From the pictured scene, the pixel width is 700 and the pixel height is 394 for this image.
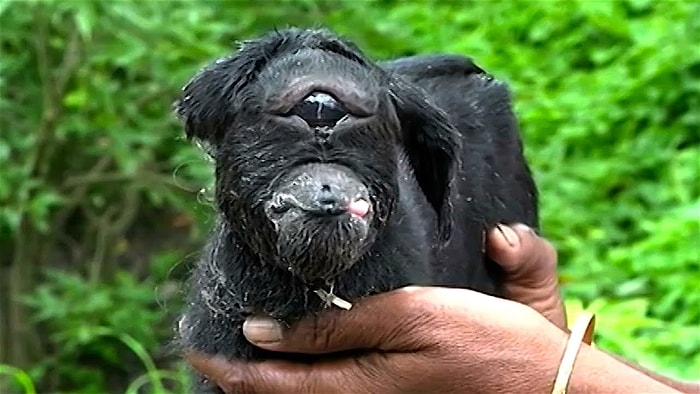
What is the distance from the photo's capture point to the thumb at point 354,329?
1.78 metres

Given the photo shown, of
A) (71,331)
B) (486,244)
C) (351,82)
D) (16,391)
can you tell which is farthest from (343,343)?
(16,391)

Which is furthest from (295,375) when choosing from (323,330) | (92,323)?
(92,323)

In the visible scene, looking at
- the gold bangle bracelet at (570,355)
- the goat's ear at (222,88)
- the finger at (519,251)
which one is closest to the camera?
the goat's ear at (222,88)

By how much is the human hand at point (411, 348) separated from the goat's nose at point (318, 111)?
32 centimetres

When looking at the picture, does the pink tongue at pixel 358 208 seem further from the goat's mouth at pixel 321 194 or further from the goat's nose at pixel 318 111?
the goat's nose at pixel 318 111

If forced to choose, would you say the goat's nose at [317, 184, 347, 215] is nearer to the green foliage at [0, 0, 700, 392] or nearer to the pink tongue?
Answer: the pink tongue

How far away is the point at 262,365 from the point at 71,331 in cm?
217

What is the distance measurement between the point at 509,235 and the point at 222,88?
3.27 feet

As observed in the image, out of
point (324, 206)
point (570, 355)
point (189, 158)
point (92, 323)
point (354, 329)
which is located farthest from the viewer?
point (92, 323)

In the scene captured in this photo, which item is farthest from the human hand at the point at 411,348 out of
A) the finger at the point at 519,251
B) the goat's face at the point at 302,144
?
the finger at the point at 519,251

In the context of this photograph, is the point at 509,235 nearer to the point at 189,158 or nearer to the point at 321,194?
the point at 321,194

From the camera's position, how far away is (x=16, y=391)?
4184mm

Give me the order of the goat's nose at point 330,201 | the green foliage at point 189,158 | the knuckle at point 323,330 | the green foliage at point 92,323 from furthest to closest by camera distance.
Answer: the green foliage at point 92,323, the green foliage at point 189,158, the knuckle at point 323,330, the goat's nose at point 330,201

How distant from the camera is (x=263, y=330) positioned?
5.84 feet
